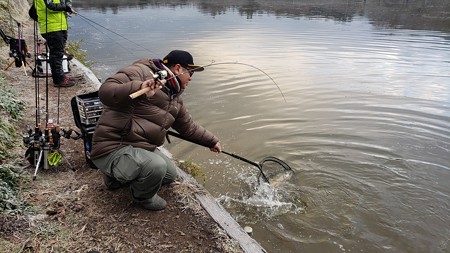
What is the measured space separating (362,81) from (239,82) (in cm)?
417

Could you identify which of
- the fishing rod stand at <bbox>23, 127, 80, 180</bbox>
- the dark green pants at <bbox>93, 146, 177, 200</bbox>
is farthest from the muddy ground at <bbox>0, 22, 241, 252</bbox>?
the dark green pants at <bbox>93, 146, 177, 200</bbox>

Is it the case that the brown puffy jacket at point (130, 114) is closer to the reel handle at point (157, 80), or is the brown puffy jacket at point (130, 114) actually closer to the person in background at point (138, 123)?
A: the person in background at point (138, 123)

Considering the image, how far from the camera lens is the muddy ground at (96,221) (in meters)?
3.24

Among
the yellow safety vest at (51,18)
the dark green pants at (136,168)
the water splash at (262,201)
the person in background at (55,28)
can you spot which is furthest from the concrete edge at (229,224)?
the yellow safety vest at (51,18)

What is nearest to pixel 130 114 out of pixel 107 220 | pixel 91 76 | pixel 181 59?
pixel 181 59

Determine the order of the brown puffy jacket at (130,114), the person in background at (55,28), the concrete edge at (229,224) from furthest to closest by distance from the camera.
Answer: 1. the person in background at (55,28)
2. the concrete edge at (229,224)
3. the brown puffy jacket at (130,114)

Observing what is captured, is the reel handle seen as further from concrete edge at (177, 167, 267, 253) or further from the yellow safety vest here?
the yellow safety vest

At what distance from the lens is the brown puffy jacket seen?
10.8 feet

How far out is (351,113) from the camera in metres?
8.65

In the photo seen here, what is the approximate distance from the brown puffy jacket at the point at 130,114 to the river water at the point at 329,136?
1.68 metres

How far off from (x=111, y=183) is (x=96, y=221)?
1.81 feet

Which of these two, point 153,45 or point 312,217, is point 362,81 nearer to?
point 312,217

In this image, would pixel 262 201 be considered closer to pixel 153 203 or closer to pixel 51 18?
pixel 153 203

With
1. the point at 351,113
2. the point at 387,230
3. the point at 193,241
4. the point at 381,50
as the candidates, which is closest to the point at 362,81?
the point at 351,113
